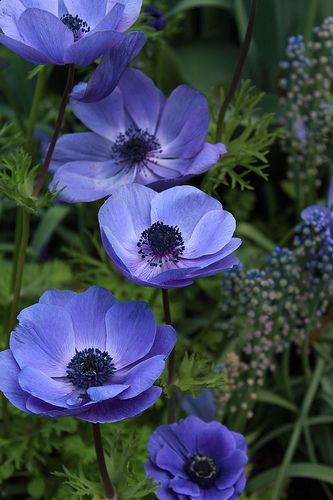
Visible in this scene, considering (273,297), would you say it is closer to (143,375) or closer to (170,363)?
(170,363)

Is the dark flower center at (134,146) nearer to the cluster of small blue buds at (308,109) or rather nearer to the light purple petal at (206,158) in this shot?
the light purple petal at (206,158)

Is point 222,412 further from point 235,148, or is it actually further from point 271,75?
point 271,75

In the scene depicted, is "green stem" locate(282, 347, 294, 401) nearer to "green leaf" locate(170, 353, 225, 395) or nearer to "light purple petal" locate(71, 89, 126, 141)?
"green leaf" locate(170, 353, 225, 395)

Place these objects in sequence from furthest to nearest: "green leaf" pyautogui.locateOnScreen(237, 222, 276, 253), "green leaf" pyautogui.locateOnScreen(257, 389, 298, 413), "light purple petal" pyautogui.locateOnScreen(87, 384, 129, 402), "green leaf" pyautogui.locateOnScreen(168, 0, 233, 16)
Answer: "green leaf" pyautogui.locateOnScreen(168, 0, 233, 16) → "green leaf" pyautogui.locateOnScreen(237, 222, 276, 253) → "green leaf" pyautogui.locateOnScreen(257, 389, 298, 413) → "light purple petal" pyautogui.locateOnScreen(87, 384, 129, 402)

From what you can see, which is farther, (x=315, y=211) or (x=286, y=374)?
(x=286, y=374)

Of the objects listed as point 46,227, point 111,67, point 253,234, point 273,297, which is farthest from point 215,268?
point 46,227

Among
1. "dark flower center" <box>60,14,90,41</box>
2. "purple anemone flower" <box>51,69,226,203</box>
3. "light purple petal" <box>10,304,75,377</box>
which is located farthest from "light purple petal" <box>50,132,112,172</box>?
"light purple petal" <box>10,304,75,377</box>
